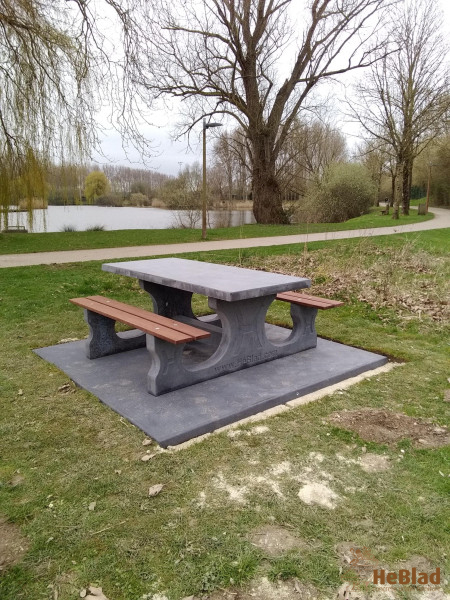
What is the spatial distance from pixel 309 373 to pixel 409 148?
26.2 metres

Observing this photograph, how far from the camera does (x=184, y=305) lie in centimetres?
552

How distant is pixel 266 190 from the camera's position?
23.5 metres

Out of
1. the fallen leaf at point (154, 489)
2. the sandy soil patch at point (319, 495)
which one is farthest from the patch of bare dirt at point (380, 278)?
the fallen leaf at point (154, 489)

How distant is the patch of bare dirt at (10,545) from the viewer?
196cm

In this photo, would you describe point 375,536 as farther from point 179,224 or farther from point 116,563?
point 179,224

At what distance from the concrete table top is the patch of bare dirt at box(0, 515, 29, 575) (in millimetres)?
1975

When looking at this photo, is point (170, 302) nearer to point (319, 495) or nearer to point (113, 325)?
point (113, 325)

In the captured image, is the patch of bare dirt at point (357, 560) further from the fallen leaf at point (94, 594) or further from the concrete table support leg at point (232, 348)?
the concrete table support leg at point (232, 348)

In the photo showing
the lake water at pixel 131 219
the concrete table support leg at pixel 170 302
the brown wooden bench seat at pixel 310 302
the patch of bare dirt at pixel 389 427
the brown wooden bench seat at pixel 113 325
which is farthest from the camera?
the lake water at pixel 131 219

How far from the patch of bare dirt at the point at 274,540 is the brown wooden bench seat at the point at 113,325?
1.49 meters

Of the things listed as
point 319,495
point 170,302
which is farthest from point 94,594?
point 170,302

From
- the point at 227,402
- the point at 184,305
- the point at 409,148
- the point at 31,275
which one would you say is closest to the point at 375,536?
the point at 227,402

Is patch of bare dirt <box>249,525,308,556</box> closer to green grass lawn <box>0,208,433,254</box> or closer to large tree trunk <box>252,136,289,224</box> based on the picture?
green grass lawn <box>0,208,433,254</box>

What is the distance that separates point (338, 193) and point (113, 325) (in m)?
27.2
